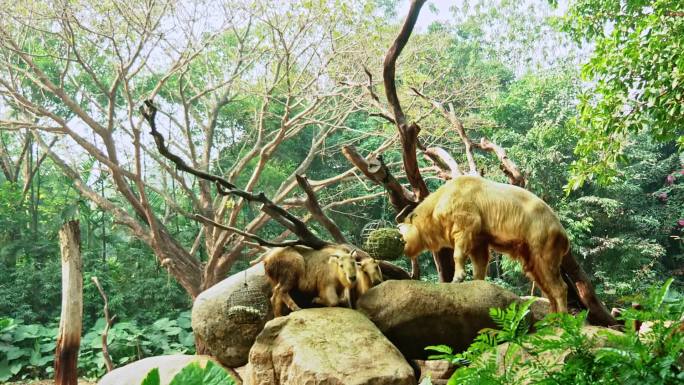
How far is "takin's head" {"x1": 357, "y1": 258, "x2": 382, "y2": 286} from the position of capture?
4344 mm

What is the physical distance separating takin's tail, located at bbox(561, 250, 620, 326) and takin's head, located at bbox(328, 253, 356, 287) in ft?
5.67

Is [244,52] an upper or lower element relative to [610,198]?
upper

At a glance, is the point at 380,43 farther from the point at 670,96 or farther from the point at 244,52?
the point at 670,96

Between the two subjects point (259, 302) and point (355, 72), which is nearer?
point (259, 302)

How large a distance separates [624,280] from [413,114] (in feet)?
20.0

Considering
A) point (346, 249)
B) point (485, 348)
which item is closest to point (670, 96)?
point (346, 249)

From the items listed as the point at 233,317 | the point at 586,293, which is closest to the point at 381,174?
the point at 233,317

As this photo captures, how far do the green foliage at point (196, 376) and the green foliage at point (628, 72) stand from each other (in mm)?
5036

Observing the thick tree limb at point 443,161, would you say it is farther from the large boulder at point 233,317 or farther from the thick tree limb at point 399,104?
the large boulder at point 233,317

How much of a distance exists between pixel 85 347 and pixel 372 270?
10.4 metres

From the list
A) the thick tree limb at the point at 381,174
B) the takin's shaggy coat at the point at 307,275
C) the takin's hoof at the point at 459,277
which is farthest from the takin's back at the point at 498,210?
the takin's shaggy coat at the point at 307,275

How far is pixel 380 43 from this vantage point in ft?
39.9

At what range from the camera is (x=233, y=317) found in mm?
4469

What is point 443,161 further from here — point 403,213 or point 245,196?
point 245,196
